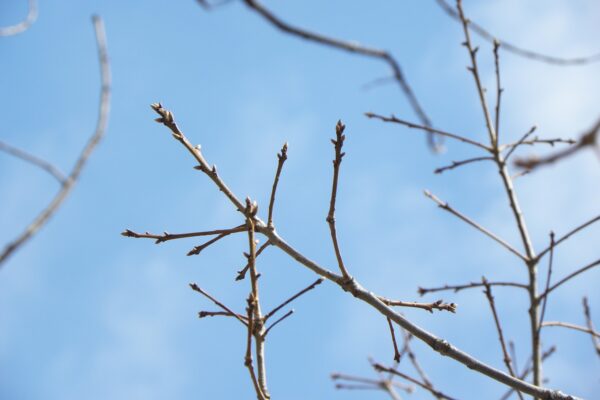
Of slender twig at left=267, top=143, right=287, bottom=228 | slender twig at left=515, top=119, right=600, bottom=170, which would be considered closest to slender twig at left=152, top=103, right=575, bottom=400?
slender twig at left=267, top=143, right=287, bottom=228

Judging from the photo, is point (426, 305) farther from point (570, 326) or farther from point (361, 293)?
point (570, 326)

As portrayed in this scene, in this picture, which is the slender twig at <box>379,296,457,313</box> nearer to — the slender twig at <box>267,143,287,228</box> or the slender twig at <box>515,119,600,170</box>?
the slender twig at <box>267,143,287,228</box>

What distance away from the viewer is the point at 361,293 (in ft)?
6.88

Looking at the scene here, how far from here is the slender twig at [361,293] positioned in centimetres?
206

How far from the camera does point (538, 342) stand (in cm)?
323

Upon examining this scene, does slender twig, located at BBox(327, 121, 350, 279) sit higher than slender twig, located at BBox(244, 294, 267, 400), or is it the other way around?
slender twig, located at BBox(327, 121, 350, 279)

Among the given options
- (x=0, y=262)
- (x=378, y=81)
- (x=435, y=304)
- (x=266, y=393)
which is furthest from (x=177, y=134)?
(x=378, y=81)

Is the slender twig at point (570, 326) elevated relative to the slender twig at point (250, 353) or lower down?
elevated

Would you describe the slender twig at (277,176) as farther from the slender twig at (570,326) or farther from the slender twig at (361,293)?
the slender twig at (570,326)

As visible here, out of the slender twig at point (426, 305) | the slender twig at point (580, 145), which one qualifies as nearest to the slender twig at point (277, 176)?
the slender twig at point (426, 305)

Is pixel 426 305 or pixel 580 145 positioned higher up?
pixel 426 305

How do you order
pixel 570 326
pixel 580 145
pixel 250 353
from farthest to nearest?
1. pixel 570 326
2. pixel 250 353
3. pixel 580 145

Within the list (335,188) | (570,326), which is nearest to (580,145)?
(335,188)

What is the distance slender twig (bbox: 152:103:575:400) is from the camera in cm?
206
